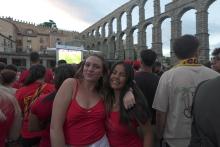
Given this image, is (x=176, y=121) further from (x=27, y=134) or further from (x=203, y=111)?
(x=203, y=111)

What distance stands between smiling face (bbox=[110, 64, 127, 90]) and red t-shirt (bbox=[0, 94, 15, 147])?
2.92 feet

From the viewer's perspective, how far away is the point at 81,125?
9.24 ft

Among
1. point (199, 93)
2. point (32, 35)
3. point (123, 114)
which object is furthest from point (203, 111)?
point (32, 35)

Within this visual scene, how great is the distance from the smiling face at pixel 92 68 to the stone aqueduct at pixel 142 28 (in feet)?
74.8

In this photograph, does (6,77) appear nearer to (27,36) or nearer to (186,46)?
(186,46)

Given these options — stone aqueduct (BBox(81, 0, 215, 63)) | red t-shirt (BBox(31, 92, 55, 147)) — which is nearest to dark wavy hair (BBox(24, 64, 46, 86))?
red t-shirt (BBox(31, 92, 55, 147))

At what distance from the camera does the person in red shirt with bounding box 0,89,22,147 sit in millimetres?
2744

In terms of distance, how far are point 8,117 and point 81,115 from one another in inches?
24.0

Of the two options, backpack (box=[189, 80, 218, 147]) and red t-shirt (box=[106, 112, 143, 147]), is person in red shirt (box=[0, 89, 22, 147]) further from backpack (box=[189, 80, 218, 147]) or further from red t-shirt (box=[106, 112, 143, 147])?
backpack (box=[189, 80, 218, 147])

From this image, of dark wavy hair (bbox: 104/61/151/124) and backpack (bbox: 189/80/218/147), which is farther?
dark wavy hair (bbox: 104/61/151/124)

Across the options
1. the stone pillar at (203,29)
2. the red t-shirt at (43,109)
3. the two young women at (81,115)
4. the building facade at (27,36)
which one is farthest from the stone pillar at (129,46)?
the two young women at (81,115)

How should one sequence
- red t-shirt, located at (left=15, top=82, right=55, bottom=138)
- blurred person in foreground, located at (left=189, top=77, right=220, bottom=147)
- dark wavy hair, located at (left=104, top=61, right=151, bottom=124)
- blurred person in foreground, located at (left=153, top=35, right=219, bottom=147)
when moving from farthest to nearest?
red t-shirt, located at (left=15, top=82, right=55, bottom=138) < blurred person in foreground, located at (left=153, top=35, right=219, bottom=147) < dark wavy hair, located at (left=104, top=61, right=151, bottom=124) < blurred person in foreground, located at (left=189, top=77, right=220, bottom=147)

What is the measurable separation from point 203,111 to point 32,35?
269 feet

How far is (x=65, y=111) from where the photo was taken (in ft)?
9.16
